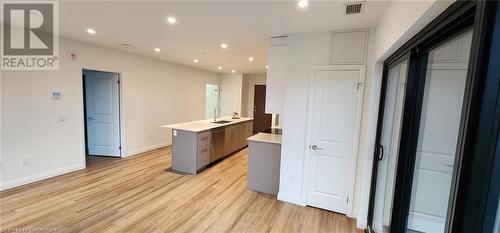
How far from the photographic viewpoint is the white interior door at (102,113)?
4961mm

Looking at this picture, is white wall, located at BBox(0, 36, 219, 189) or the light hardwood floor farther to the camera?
white wall, located at BBox(0, 36, 219, 189)

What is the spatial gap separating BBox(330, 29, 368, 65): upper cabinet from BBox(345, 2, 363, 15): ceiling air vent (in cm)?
53

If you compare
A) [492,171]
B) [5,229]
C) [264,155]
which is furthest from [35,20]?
[492,171]

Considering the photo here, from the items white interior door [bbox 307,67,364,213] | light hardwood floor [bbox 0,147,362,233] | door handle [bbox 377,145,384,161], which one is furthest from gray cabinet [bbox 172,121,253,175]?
door handle [bbox 377,145,384,161]

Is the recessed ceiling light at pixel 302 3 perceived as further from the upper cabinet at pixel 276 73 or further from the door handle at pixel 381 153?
the door handle at pixel 381 153

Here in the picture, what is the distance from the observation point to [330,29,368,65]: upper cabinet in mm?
2680

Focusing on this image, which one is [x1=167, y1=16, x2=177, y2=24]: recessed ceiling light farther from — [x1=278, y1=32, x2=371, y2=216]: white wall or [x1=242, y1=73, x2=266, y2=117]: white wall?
[x1=242, y1=73, x2=266, y2=117]: white wall

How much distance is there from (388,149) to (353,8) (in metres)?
1.45

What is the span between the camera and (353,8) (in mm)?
2135

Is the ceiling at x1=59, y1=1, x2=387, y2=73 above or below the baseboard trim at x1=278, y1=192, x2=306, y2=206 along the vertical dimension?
above

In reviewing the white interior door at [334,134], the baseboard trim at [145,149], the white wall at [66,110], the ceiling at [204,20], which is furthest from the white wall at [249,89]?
the white interior door at [334,134]

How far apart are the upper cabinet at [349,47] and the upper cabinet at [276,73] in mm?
682

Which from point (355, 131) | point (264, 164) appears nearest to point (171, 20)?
point (264, 164)

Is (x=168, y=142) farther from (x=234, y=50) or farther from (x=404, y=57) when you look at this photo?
(x=404, y=57)
